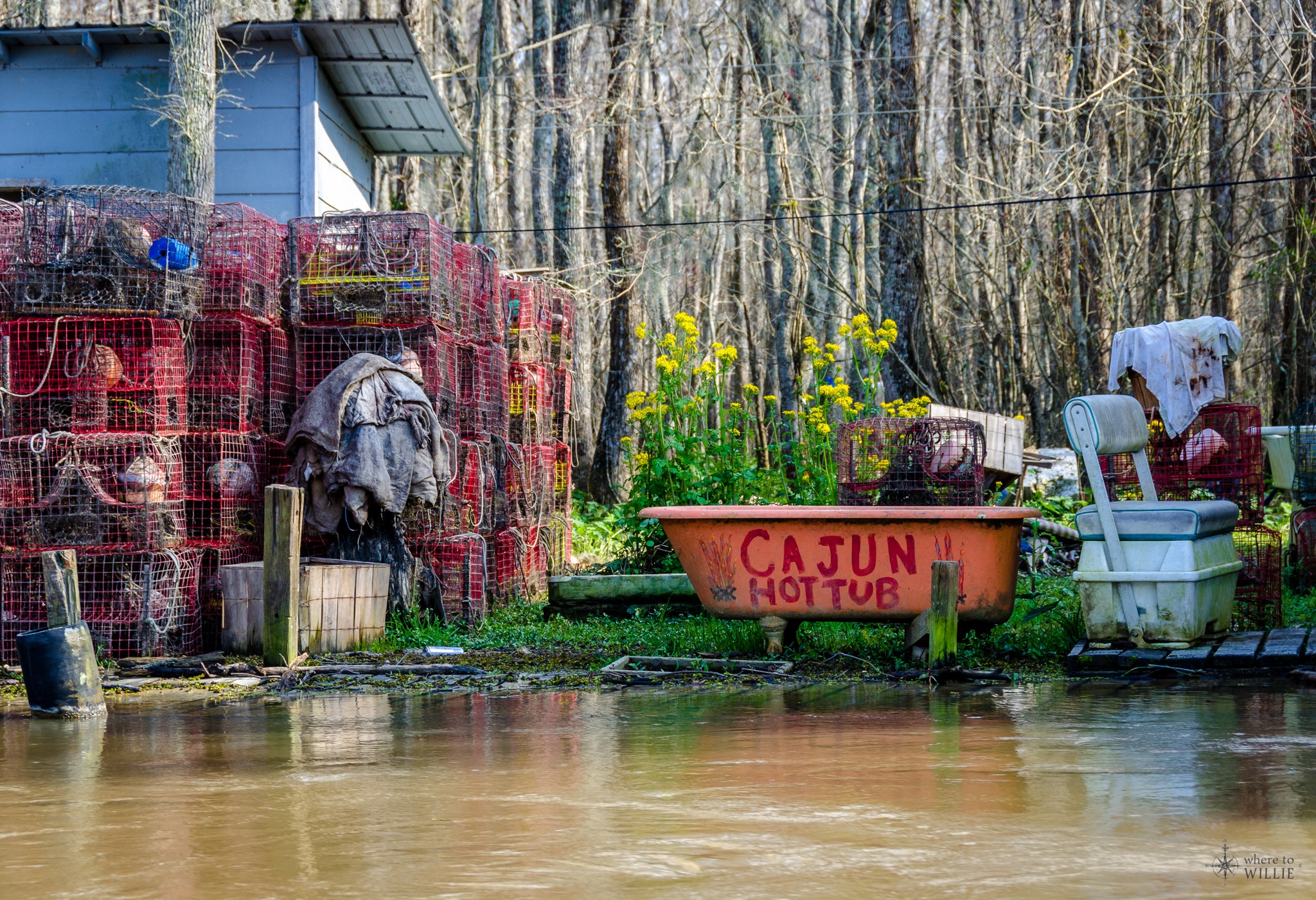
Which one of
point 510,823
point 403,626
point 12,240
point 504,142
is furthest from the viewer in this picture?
point 504,142

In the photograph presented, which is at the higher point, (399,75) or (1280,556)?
(399,75)

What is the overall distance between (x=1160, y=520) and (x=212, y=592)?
6006 millimetres

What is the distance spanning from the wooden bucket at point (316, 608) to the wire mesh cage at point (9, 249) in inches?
87.6

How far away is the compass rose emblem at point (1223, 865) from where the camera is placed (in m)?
3.27

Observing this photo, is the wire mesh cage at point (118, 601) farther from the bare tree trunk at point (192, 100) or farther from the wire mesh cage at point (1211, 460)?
the wire mesh cage at point (1211, 460)

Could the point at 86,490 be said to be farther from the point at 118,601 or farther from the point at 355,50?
the point at 355,50

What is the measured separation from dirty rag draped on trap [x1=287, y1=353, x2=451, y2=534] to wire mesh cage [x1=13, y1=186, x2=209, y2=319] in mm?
1078

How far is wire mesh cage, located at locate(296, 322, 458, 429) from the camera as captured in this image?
923 cm

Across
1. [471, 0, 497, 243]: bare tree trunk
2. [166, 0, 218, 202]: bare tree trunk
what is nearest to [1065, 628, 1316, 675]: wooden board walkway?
[166, 0, 218, 202]: bare tree trunk

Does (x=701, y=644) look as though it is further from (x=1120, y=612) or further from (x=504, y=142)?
(x=504, y=142)

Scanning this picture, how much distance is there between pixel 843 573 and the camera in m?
7.67

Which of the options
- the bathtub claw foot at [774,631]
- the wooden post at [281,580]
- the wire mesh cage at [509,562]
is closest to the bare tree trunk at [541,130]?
the wire mesh cage at [509,562]

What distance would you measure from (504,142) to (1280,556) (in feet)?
64.5

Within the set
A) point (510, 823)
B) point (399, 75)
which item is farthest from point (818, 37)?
point (510, 823)
